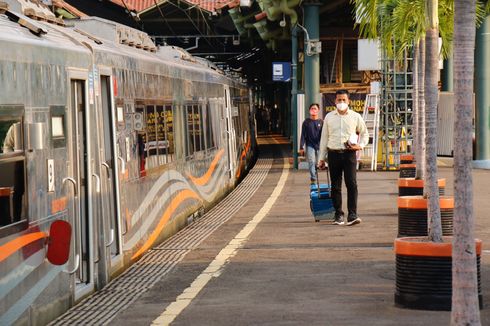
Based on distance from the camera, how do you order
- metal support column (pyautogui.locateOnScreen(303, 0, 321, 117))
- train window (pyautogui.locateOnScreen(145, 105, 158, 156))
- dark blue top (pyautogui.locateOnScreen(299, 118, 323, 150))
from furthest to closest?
metal support column (pyautogui.locateOnScreen(303, 0, 321, 117))
dark blue top (pyautogui.locateOnScreen(299, 118, 323, 150))
train window (pyautogui.locateOnScreen(145, 105, 158, 156))

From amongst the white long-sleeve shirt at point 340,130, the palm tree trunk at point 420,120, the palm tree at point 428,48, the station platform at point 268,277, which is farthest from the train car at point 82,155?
the palm tree trunk at point 420,120

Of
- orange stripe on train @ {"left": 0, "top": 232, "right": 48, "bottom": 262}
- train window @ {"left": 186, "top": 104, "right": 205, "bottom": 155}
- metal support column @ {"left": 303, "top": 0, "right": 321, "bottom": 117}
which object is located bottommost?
orange stripe on train @ {"left": 0, "top": 232, "right": 48, "bottom": 262}

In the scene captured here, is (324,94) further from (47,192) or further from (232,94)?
(47,192)

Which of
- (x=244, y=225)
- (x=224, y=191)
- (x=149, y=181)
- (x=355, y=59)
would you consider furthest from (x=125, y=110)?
(x=355, y=59)

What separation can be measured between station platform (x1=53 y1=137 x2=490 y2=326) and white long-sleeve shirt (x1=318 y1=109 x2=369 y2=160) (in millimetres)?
1091

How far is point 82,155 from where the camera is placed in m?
10.9

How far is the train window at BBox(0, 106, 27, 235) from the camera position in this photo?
8.44 meters

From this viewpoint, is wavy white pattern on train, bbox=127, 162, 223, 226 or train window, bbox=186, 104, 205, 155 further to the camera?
train window, bbox=186, 104, 205, 155

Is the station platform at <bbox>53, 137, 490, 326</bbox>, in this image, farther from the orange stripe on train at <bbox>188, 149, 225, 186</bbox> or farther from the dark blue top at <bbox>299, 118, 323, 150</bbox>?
the dark blue top at <bbox>299, 118, 323, 150</bbox>

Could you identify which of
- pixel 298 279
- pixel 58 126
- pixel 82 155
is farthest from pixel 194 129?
pixel 58 126

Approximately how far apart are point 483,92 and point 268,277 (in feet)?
70.3

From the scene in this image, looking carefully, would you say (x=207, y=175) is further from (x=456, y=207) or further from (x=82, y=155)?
(x=456, y=207)

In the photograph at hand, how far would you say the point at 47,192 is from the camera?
9555 millimetres

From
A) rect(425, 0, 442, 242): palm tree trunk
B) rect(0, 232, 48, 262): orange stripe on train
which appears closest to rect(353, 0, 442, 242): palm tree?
rect(425, 0, 442, 242): palm tree trunk
